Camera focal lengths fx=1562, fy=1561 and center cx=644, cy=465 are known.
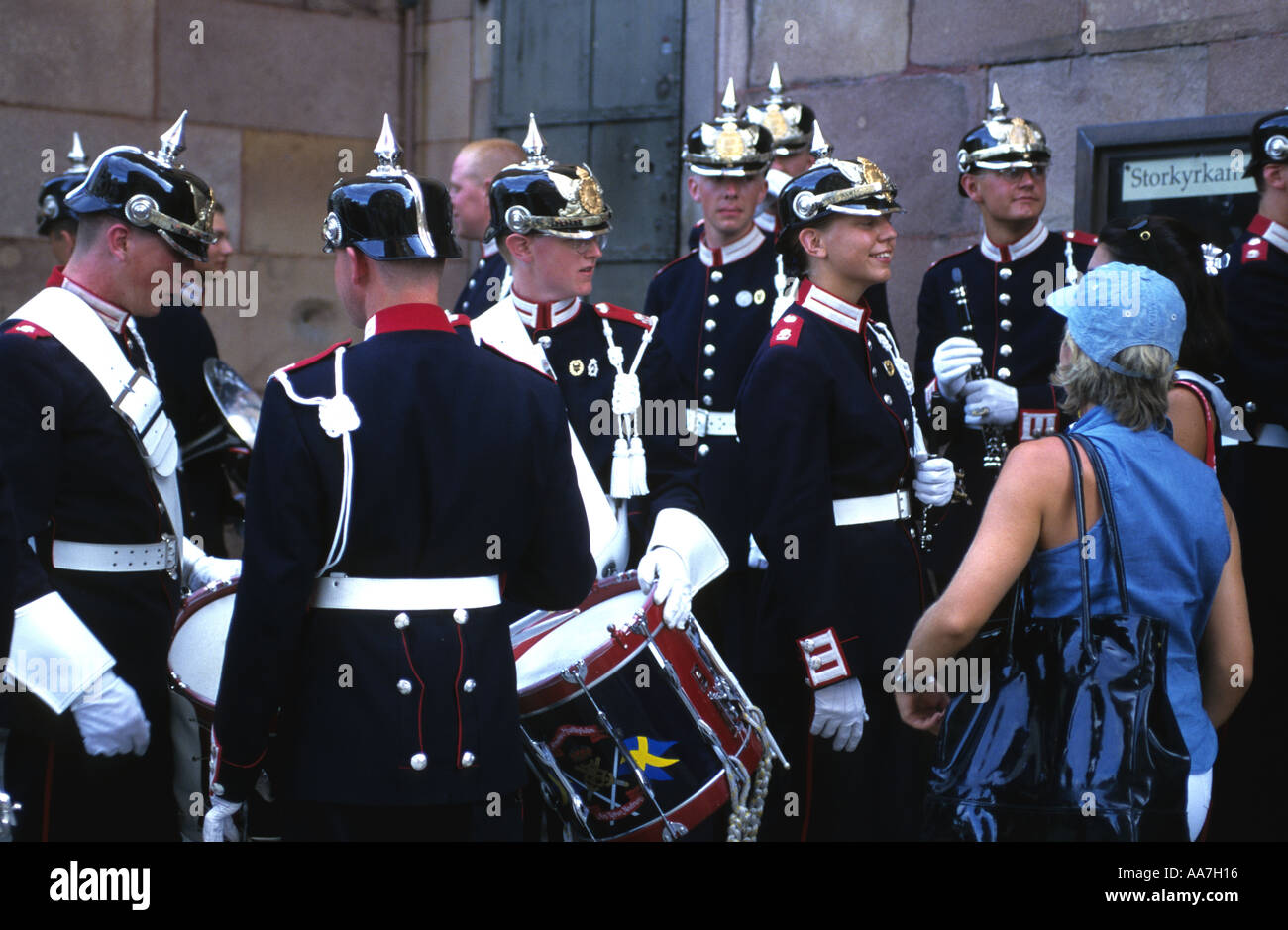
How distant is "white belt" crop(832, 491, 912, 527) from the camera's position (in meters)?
3.94

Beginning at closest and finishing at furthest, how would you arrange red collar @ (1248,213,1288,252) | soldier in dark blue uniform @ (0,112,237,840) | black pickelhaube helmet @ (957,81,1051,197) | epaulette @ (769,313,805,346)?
soldier in dark blue uniform @ (0,112,237,840) → epaulette @ (769,313,805,346) → red collar @ (1248,213,1288,252) → black pickelhaube helmet @ (957,81,1051,197)

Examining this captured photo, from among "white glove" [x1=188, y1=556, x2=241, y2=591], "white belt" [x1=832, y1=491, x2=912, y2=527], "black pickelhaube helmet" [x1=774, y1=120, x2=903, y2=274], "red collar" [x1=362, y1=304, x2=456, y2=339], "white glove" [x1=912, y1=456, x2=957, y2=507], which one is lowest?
"white glove" [x1=188, y1=556, x2=241, y2=591]

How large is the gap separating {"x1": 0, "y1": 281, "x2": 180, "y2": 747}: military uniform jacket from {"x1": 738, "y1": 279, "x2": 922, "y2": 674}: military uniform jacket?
4.77 feet

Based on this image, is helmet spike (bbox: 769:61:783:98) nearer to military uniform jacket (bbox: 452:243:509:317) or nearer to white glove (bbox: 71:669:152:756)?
military uniform jacket (bbox: 452:243:509:317)

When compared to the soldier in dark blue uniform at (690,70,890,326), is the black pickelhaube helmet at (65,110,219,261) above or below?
below

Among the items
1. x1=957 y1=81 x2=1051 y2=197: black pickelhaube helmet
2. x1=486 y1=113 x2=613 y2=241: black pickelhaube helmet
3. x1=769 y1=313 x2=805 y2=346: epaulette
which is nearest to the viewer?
x1=769 y1=313 x2=805 y2=346: epaulette

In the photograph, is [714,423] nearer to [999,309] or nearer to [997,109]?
[999,309]

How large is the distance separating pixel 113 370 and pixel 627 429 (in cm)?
132

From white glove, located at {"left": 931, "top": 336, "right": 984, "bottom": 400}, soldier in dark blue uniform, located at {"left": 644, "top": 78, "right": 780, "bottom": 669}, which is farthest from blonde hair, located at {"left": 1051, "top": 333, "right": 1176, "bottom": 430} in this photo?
soldier in dark blue uniform, located at {"left": 644, "top": 78, "right": 780, "bottom": 669}

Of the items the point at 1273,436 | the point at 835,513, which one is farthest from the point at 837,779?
the point at 1273,436

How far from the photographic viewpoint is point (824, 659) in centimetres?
380

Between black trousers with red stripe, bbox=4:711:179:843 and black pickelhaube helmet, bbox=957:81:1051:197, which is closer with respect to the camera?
black trousers with red stripe, bbox=4:711:179:843

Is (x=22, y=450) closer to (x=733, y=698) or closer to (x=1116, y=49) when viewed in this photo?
(x=733, y=698)

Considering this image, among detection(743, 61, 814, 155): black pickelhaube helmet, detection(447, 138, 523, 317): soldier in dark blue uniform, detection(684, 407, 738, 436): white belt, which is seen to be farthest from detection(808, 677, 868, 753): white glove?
detection(447, 138, 523, 317): soldier in dark blue uniform
